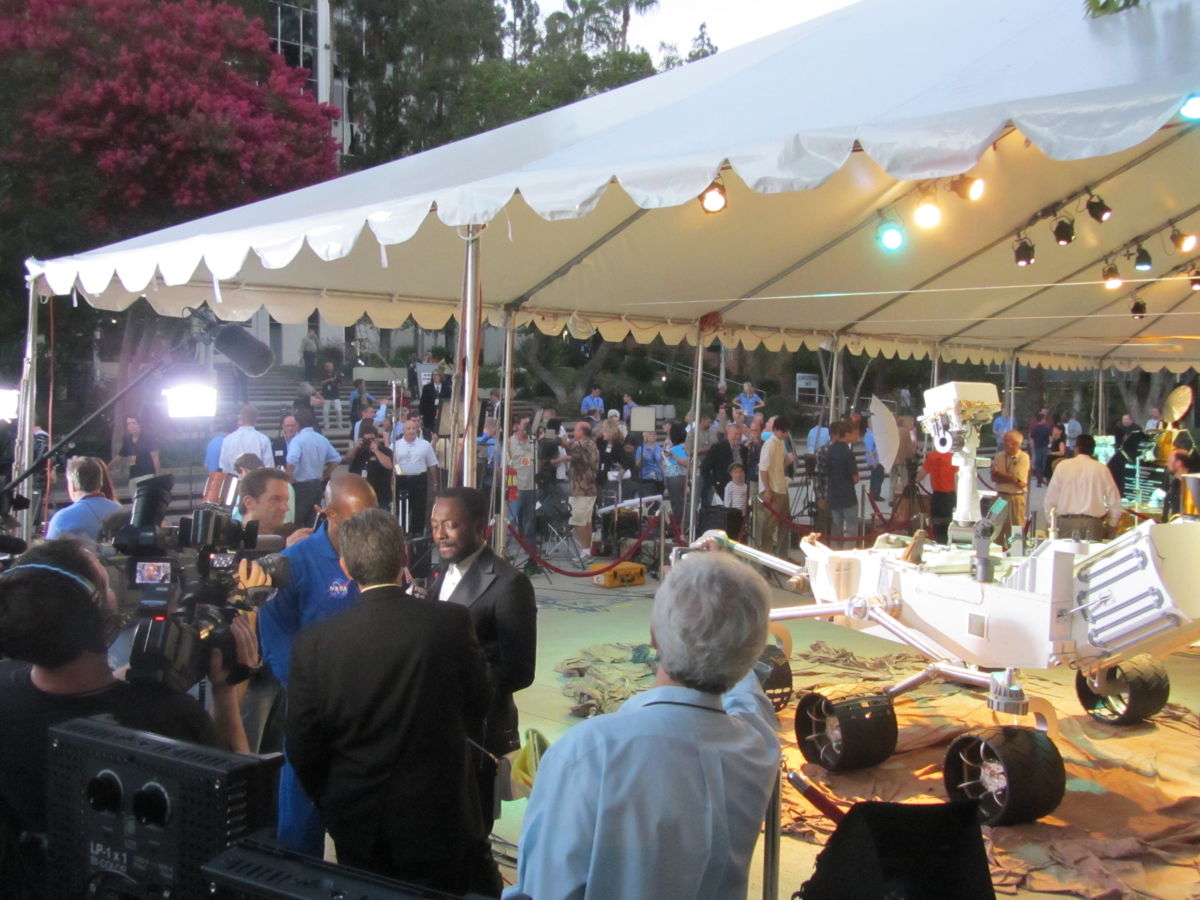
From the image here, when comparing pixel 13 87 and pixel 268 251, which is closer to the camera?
pixel 268 251

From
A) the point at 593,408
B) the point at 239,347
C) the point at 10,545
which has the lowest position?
the point at 10,545

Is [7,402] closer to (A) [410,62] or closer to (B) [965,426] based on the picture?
(B) [965,426]

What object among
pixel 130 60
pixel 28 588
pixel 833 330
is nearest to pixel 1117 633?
pixel 28 588

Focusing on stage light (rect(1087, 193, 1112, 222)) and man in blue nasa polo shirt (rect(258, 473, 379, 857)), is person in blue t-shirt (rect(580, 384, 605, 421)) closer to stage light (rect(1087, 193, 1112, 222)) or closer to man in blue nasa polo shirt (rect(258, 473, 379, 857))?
stage light (rect(1087, 193, 1112, 222))

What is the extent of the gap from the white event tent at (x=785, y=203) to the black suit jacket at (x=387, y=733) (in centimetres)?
246

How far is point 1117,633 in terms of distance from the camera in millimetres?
4297

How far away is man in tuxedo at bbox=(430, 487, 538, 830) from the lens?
331cm

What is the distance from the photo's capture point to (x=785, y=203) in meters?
6.83

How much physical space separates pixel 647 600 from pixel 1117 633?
18.7ft

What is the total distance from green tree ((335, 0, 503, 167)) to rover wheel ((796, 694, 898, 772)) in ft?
84.2

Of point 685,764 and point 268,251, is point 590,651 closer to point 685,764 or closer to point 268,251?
point 268,251

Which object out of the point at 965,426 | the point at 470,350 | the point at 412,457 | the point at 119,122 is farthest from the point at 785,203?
Result: the point at 119,122

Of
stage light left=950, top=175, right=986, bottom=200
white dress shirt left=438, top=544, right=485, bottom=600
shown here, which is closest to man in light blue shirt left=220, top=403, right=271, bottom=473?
stage light left=950, top=175, right=986, bottom=200

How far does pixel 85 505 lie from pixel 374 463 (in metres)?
6.56
